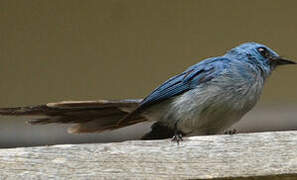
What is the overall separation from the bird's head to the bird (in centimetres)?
9

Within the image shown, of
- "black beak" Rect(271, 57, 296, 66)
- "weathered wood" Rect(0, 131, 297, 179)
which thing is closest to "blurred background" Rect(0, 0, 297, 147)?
"black beak" Rect(271, 57, 296, 66)

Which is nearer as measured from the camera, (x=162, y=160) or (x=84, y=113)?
(x=162, y=160)

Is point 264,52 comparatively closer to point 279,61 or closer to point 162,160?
point 279,61

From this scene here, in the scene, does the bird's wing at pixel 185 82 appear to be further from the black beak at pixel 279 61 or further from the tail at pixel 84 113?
the black beak at pixel 279 61

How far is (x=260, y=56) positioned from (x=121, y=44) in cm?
92

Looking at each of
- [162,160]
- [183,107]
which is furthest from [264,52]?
[162,160]

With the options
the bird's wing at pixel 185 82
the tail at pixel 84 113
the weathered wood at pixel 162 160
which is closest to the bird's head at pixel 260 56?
the bird's wing at pixel 185 82

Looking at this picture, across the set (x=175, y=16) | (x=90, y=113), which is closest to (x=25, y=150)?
(x=90, y=113)

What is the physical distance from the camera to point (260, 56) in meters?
3.92

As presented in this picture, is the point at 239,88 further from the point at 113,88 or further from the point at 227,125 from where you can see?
the point at 113,88

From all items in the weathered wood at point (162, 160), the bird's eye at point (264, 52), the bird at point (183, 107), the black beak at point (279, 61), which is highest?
the bird's eye at point (264, 52)

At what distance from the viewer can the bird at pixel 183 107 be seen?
3.57m

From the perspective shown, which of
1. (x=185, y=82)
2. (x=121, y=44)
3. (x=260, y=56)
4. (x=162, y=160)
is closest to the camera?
(x=162, y=160)

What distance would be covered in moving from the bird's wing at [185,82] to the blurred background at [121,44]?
0.64 m
